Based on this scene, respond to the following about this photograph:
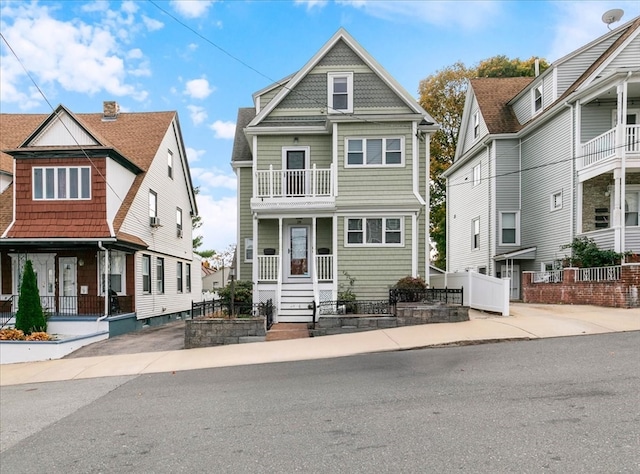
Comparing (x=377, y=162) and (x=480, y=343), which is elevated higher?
(x=377, y=162)

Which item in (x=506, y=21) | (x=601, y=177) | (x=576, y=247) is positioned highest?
(x=506, y=21)

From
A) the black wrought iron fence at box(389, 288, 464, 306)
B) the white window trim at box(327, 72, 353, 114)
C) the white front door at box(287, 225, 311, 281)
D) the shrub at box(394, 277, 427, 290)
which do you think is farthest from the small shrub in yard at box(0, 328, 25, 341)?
the white window trim at box(327, 72, 353, 114)

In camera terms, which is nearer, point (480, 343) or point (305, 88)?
point (480, 343)

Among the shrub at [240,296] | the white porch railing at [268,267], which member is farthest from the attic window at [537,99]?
the shrub at [240,296]

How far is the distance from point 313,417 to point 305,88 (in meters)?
12.7

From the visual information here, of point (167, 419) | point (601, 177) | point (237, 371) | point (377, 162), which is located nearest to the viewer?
point (167, 419)

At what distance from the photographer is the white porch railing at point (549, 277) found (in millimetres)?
14739

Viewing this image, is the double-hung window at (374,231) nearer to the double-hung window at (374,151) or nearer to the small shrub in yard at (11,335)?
the double-hung window at (374,151)

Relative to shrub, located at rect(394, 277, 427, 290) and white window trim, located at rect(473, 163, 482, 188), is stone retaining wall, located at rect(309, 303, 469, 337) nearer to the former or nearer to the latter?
shrub, located at rect(394, 277, 427, 290)

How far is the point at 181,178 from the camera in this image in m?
21.7

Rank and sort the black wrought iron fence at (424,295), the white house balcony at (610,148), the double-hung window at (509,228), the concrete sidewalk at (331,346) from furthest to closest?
the double-hung window at (509,228) → the white house balcony at (610,148) → the black wrought iron fence at (424,295) → the concrete sidewalk at (331,346)

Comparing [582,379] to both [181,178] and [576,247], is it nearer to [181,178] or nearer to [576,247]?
[576,247]

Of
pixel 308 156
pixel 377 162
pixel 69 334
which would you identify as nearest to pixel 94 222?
pixel 69 334

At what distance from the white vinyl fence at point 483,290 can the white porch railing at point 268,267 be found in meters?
6.05
